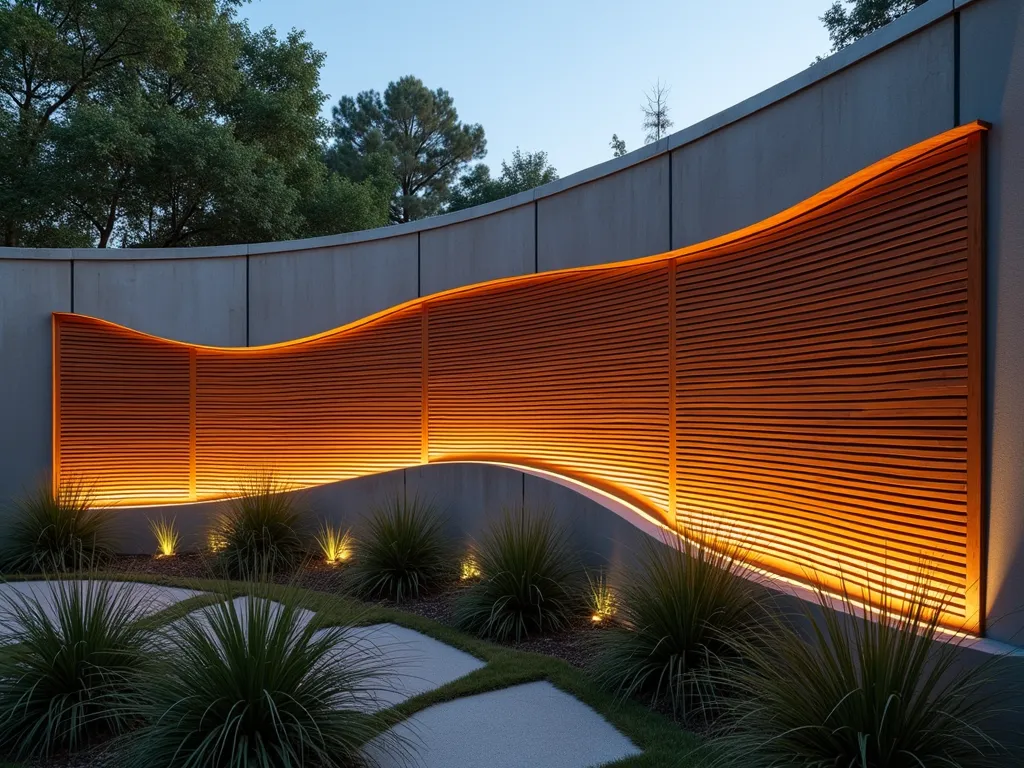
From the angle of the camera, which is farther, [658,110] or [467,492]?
[658,110]

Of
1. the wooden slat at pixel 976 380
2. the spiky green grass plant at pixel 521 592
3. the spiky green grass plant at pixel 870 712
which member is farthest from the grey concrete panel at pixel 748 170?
the spiky green grass plant at pixel 870 712

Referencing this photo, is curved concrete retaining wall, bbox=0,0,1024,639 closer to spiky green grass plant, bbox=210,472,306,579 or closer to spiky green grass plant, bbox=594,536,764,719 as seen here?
spiky green grass plant, bbox=594,536,764,719

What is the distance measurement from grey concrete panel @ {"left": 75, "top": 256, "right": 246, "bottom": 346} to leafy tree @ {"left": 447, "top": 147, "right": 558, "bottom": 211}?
18.5 meters

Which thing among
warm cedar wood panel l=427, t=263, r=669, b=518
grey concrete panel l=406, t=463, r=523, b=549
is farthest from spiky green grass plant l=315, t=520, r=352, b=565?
warm cedar wood panel l=427, t=263, r=669, b=518

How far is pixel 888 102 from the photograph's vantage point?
4.28 m

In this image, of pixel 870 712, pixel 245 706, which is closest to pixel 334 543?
pixel 245 706

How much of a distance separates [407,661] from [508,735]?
138cm

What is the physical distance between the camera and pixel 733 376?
5859mm

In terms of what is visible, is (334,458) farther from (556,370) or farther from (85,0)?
(85,0)

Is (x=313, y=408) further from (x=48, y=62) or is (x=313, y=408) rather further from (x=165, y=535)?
(x=48, y=62)

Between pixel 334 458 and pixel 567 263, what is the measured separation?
4.20 meters

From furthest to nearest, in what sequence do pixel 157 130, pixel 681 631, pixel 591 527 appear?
pixel 157 130 → pixel 591 527 → pixel 681 631

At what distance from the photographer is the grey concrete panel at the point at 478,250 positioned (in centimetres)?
784

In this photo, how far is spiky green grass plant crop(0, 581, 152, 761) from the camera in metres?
3.96
